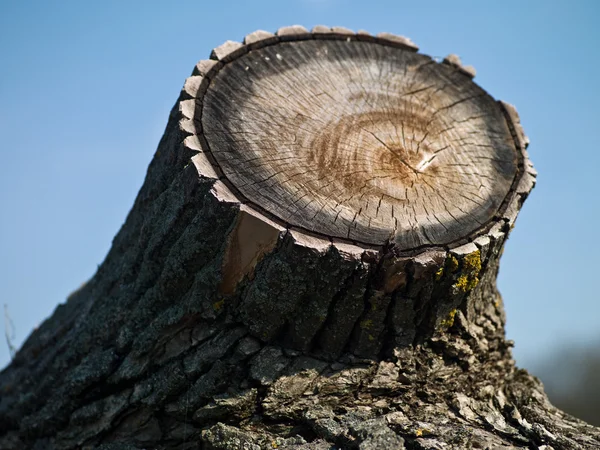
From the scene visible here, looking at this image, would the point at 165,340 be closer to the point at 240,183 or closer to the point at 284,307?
the point at 284,307

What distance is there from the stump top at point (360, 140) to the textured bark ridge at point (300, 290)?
0.6 inches

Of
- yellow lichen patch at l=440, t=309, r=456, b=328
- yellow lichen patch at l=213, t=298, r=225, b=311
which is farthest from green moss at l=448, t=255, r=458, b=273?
yellow lichen patch at l=213, t=298, r=225, b=311

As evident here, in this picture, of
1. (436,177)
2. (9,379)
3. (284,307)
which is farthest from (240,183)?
(9,379)

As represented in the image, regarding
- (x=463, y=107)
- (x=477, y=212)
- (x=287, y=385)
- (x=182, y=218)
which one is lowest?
(x=287, y=385)

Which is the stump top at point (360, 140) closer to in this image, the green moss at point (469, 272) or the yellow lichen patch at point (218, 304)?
the green moss at point (469, 272)

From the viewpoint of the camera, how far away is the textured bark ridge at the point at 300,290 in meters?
3.24

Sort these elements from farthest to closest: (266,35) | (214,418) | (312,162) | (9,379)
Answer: (9,379) → (266,35) → (312,162) → (214,418)

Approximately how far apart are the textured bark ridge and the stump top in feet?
0.05

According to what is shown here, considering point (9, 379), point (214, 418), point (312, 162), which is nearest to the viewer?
point (214, 418)

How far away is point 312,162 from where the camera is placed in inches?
141

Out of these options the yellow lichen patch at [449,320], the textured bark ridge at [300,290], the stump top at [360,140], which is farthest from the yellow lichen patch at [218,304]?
the yellow lichen patch at [449,320]

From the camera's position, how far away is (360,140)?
3832mm

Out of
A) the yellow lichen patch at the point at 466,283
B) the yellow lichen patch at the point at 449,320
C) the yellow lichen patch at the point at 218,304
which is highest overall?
the yellow lichen patch at the point at 466,283

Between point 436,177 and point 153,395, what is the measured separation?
213 cm
